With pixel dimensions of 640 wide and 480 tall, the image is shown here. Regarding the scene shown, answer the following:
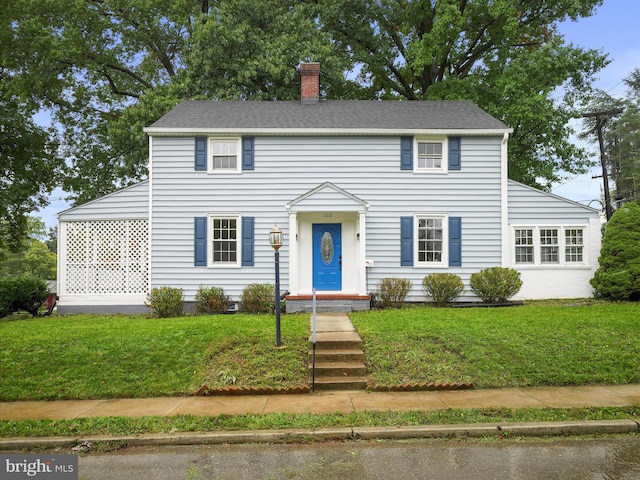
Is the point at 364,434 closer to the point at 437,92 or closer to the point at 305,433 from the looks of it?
the point at 305,433

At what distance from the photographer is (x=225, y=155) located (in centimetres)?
1343

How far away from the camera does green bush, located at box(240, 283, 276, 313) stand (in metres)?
12.1

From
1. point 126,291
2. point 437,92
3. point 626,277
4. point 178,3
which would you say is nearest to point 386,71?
point 437,92

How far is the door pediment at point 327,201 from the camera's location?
12477 millimetres

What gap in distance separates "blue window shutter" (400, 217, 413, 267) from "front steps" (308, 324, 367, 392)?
5.08 metres

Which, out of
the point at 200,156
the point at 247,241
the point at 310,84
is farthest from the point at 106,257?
the point at 310,84

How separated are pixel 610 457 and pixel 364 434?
2.55 meters

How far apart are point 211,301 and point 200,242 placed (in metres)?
1.84

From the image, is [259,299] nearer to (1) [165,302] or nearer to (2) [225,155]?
(1) [165,302]

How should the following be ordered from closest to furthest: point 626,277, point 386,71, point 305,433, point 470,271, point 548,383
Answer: point 305,433 < point 548,383 < point 626,277 < point 470,271 < point 386,71

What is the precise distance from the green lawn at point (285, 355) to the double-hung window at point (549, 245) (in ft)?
12.7

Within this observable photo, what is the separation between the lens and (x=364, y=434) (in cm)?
506

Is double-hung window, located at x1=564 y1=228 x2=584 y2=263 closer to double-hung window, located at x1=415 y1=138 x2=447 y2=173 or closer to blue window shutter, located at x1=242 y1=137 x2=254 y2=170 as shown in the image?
double-hung window, located at x1=415 y1=138 x2=447 y2=173

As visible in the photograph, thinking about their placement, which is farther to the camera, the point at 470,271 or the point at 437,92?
the point at 437,92
